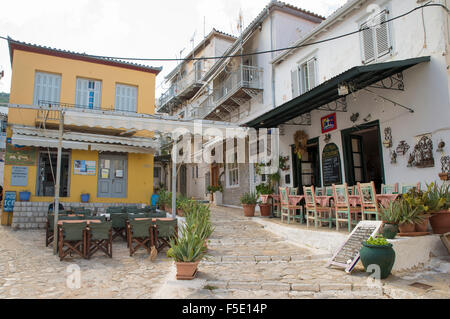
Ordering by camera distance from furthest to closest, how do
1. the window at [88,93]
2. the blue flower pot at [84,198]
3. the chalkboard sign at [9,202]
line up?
the window at [88,93] → the blue flower pot at [84,198] → the chalkboard sign at [9,202]

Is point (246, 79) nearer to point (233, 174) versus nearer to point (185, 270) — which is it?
point (233, 174)

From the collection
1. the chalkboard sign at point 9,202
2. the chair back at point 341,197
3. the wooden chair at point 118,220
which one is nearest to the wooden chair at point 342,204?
the chair back at point 341,197

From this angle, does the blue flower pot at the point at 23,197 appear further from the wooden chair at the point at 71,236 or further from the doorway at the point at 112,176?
the wooden chair at the point at 71,236

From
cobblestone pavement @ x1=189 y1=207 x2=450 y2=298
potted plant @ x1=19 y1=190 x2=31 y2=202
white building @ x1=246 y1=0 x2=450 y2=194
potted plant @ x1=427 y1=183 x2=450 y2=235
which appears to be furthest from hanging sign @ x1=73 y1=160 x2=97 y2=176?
potted plant @ x1=427 y1=183 x2=450 y2=235

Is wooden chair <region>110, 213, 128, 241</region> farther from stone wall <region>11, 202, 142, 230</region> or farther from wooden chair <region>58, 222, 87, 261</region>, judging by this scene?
stone wall <region>11, 202, 142, 230</region>

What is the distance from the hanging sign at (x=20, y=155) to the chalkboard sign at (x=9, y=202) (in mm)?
1228

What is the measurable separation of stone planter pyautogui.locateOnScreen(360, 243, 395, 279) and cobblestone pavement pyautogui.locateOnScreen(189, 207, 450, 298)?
0.59ft

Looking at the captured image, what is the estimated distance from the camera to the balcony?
20.6 metres

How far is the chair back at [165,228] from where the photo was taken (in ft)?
23.9

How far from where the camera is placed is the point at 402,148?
24.4 feet

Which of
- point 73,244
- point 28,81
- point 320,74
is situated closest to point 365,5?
point 320,74

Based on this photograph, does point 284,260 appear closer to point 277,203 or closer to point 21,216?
point 277,203

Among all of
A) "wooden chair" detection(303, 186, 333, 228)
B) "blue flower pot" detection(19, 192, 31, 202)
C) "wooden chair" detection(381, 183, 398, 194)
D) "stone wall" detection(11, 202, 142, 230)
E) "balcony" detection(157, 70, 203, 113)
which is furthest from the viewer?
"balcony" detection(157, 70, 203, 113)

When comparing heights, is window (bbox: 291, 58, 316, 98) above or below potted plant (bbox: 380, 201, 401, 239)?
above
